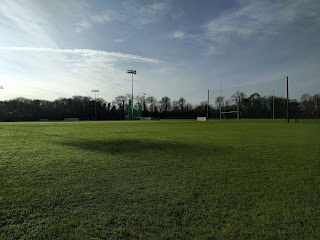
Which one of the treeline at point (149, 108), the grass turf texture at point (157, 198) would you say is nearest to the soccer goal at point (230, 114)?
the treeline at point (149, 108)

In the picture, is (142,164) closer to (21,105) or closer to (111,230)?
(111,230)

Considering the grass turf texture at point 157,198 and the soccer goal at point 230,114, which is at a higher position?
the soccer goal at point 230,114

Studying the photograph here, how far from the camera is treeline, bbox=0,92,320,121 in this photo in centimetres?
5216

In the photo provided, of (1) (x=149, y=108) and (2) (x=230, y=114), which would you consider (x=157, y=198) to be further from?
(1) (x=149, y=108)

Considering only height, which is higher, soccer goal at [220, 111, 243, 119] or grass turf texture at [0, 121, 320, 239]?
soccer goal at [220, 111, 243, 119]

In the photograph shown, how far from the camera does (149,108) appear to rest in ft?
391

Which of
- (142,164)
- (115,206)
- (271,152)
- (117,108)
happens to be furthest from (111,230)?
(117,108)

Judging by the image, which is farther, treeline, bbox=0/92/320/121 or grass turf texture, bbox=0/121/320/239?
treeline, bbox=0/92/320/121

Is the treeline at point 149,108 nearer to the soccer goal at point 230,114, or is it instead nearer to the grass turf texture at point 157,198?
the soccer goal at point 230,114

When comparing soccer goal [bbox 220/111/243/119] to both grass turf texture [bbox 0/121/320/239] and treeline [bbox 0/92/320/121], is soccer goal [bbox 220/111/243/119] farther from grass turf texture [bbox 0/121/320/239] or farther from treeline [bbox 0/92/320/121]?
grass turf texture [bbox 0/121/320/239]

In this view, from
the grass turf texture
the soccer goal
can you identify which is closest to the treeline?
the soccer goal

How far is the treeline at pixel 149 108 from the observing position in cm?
5216

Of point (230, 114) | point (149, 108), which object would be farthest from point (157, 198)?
point (149, 108)

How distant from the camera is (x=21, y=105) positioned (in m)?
100
